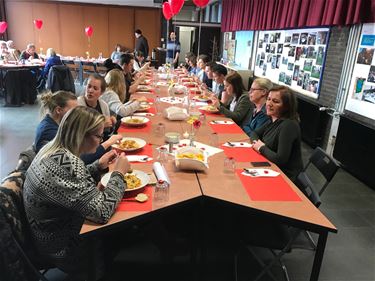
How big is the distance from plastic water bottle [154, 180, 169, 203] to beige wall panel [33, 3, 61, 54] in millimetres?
12129

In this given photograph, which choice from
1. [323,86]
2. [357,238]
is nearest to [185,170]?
[357,238]

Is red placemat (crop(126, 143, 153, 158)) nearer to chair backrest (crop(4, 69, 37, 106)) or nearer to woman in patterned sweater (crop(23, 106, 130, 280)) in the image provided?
woman in patterned sweater (crop(23, 106, 130, 280))

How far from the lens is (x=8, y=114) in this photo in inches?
236

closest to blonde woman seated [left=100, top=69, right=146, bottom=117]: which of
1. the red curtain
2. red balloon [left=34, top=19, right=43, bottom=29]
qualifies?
the red curtain

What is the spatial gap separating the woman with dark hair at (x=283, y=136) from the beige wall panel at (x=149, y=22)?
11.1m

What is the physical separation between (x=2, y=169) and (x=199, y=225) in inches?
112

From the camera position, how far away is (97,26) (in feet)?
39.6

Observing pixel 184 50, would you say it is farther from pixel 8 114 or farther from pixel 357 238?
pixel 357 238

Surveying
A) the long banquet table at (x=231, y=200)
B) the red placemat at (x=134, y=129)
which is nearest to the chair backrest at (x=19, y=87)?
the red placemat at (x=134, y=129)

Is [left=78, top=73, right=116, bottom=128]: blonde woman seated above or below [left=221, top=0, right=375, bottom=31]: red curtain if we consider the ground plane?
below

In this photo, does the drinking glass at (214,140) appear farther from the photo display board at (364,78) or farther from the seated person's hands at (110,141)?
the photo display board at (364,78)

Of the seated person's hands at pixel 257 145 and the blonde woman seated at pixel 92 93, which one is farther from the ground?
the blonde woman seated at pixel 92 93

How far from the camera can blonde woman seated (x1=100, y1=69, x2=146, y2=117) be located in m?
3.24

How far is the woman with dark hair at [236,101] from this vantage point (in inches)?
138
